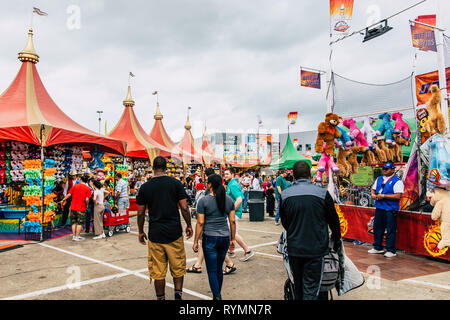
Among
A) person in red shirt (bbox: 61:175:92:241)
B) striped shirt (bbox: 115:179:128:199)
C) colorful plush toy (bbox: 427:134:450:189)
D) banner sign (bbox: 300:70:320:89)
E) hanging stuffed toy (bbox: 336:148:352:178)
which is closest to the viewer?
colorful plush toy (bbox: 427:134:450:189)

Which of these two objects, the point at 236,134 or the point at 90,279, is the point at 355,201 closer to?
the point at 90,279

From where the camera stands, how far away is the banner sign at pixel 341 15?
23.0 ft

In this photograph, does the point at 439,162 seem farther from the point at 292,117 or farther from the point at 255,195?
the point at 292,117

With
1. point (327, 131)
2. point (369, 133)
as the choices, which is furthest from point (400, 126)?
point (327, 131)

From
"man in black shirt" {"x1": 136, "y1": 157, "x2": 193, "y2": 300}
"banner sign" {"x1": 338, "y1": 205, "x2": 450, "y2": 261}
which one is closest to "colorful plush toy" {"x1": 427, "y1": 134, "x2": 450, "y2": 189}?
→ "banner sign" {"x1": 338, "y1": 205, "x2": 450, "y2": 261}

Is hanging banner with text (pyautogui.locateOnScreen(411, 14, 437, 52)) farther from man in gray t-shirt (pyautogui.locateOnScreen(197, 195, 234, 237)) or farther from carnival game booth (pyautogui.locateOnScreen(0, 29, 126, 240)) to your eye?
carnival game booth (pyautogui.locateOnScreen(0, 29, 126, 240))

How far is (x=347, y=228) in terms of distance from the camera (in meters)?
7.68

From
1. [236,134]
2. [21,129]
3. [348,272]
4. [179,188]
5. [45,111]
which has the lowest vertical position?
[348,272]

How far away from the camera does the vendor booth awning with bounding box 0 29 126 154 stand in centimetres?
850

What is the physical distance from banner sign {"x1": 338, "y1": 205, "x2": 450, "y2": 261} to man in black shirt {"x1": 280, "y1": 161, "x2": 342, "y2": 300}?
4146mm

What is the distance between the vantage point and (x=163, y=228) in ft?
11.7

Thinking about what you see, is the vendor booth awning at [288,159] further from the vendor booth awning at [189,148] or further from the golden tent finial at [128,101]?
the golden tent finial at [128,101]
